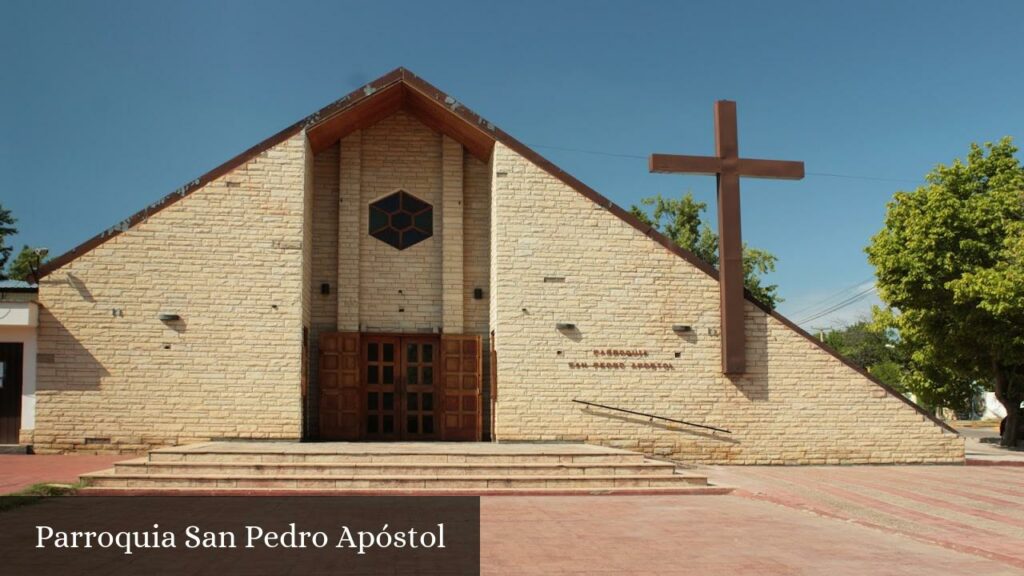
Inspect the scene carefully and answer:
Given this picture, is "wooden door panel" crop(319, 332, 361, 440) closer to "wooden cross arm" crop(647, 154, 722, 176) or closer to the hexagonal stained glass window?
the hexagonal stained glass window

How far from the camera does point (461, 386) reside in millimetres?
16672

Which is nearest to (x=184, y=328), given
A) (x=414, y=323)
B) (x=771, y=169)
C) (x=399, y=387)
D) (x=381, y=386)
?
(x=381, y=386)

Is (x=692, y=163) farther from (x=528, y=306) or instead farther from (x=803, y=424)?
(x=803, y=424)

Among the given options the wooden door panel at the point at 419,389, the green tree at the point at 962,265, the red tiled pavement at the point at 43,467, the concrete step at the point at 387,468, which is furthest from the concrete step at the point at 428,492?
the green tree at the point at 962,265

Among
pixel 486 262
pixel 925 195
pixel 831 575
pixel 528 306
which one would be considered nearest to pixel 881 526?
pixel 831 575

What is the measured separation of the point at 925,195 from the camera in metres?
22.0

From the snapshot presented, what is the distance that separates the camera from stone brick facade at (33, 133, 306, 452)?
14609mm

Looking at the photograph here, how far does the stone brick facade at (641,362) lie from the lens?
15539 mm

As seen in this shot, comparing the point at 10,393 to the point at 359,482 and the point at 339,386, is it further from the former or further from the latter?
the point at 359,482

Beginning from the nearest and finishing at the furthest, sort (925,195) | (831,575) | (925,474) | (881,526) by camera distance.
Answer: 1. (831,575)
2. (881,526)
3. (925,474)
4. (925,195)

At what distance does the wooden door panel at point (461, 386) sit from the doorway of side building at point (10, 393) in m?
7.46

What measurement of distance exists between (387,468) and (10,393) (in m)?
7.56

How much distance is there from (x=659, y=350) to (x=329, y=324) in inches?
253

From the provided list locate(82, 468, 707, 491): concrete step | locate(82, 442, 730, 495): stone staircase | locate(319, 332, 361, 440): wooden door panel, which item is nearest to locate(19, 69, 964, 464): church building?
locate(319, 332, 361, 440): wooden door panel
